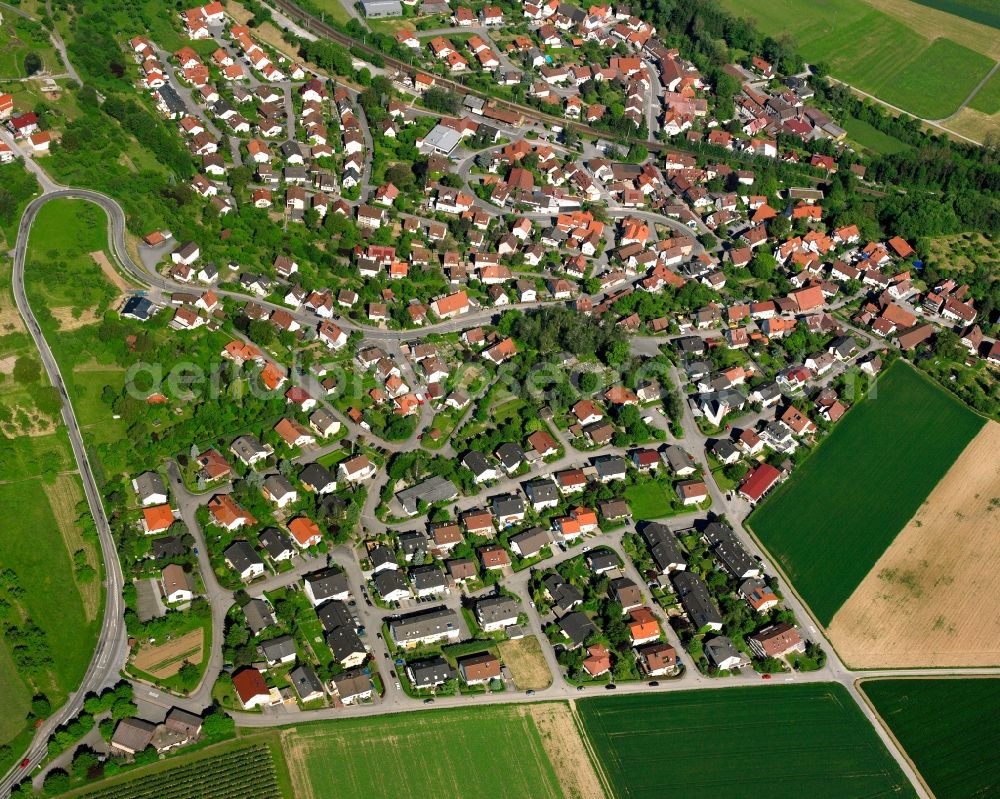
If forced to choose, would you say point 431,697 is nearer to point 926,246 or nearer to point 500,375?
point 500,375

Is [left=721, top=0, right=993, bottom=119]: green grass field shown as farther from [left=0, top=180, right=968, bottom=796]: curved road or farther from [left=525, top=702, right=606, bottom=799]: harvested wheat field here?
[left=525, top=702, right=606, bottom=799]: harvested wheat field

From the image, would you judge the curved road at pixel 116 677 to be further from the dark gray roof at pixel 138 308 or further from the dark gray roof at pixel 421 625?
the dark gray roof at pixel 138 308

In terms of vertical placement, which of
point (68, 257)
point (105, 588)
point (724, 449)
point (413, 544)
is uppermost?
point (724, 449)

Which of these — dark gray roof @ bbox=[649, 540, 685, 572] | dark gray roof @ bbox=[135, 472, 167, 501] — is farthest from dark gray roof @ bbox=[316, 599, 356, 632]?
dark gray roof @ bbox=[649, 540, 685, 572]

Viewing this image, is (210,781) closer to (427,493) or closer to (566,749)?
(566,749)

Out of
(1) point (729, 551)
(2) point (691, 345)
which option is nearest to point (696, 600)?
(1) point (729, 551)
